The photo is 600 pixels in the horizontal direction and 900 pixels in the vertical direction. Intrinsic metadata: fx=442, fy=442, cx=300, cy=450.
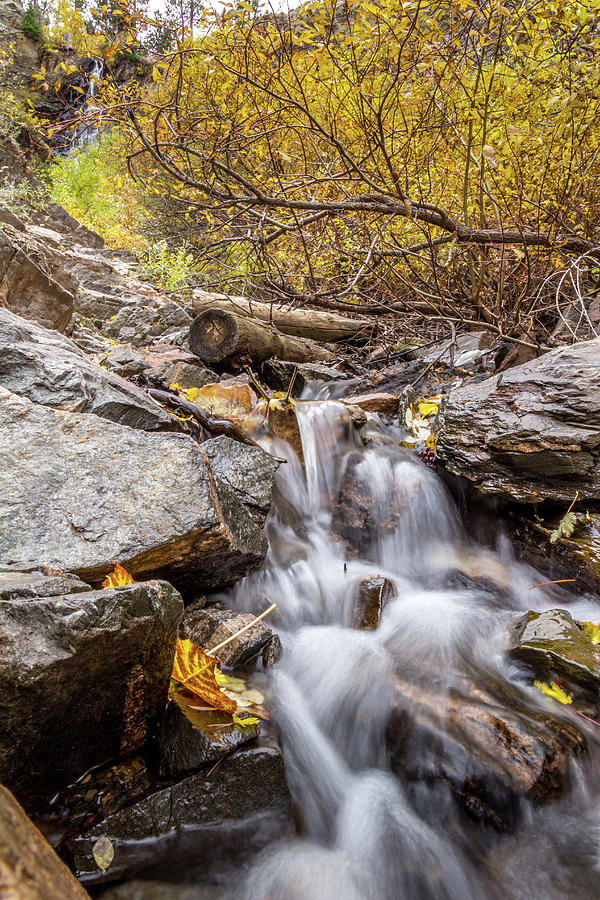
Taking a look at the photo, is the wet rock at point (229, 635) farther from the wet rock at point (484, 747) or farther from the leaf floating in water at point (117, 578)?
the wet rock at point (484, 747)

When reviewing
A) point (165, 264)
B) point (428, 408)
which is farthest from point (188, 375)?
point (165, 264)

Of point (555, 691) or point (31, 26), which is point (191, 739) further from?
point (31, 26)

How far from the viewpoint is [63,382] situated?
9.89 ft

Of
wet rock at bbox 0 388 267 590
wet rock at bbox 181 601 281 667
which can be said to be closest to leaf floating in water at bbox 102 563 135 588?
wet rock at bbox 0 388 267 590

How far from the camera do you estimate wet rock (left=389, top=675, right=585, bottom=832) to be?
6.12 ft

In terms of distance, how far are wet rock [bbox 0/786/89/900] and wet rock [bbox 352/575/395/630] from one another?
8.16 ft

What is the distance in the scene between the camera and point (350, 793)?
6.89 feet

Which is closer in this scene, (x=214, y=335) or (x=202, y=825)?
(x=202, y=825)

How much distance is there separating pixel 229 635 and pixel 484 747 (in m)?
1.27

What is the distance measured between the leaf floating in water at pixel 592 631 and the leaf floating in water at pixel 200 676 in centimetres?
213

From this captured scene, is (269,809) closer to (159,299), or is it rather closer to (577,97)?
(577,97)

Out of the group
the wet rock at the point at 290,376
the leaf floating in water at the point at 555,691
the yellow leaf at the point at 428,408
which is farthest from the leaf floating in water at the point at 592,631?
the wet rock at the point at 290,376

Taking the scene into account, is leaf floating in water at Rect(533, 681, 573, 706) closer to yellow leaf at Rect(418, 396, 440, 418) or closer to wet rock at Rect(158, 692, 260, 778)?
wet rock at Rect(158, 692, 260, 778)

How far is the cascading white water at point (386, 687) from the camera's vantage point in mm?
1755
